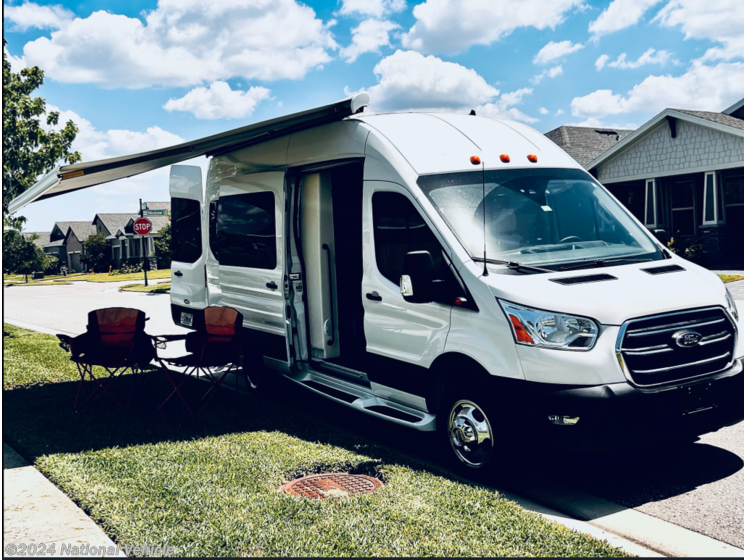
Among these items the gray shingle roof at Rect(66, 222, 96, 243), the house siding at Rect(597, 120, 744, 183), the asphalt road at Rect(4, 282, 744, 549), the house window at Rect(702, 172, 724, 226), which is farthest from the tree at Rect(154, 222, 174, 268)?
the asphalt road at Rect(4, 282, 744, 549)

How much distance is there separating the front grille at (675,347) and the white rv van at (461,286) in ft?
0.04

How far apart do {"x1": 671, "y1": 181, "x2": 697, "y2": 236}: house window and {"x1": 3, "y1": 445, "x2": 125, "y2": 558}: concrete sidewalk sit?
76.4ft

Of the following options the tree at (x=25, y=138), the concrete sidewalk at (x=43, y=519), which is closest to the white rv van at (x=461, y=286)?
the concrete sidewalk at (x=43, y=519)

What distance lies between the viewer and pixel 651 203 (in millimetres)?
25109

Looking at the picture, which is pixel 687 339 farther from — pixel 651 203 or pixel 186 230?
pixel 651 203

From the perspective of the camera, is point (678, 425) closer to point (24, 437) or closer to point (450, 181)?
point (450, 181)

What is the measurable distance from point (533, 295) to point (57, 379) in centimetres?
680

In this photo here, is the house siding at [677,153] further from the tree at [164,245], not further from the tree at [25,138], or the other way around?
the tree at [164,245]

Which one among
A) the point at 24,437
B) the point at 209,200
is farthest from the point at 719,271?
the point at 24,437

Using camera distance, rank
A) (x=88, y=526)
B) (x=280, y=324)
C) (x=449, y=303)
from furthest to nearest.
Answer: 1. (x=280, y=324)
2. (x=449, y=303)
3. (x=88, y=526)

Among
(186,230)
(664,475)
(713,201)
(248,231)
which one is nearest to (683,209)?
(713,201)

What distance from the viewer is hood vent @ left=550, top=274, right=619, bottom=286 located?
4.98 m

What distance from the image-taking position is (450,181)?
5.89m

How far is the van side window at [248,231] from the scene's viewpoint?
786 centimetres
